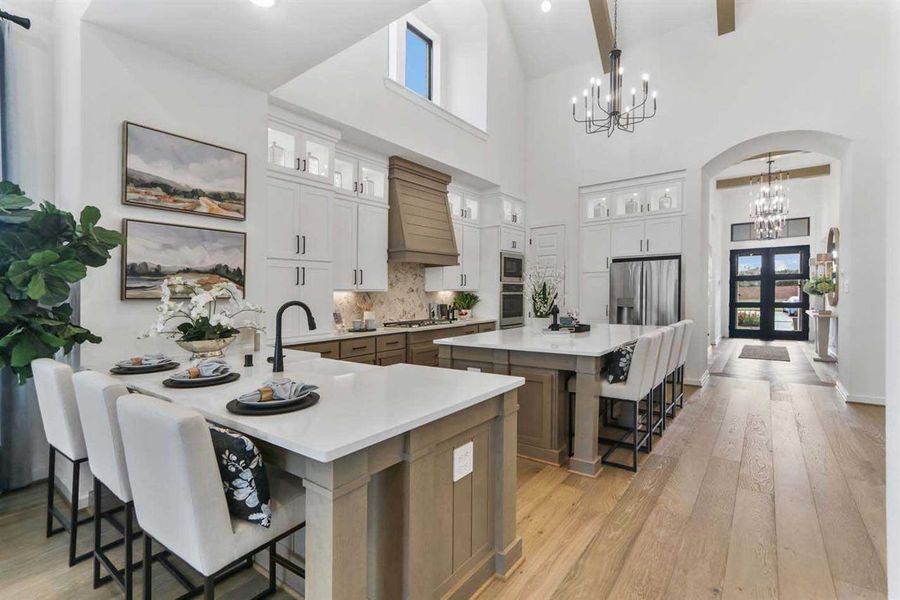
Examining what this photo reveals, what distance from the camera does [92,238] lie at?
2191mm

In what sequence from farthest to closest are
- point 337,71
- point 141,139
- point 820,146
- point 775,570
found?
1. point 820,146
2. point 337,71
3. point 141,139
4. point 775,570

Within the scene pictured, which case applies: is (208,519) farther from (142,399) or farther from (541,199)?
(541,199)

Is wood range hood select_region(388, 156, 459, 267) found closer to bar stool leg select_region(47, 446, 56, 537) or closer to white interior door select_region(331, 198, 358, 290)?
white interior door select_region(331, 198, 358, 290)

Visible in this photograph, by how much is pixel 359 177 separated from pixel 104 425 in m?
→ 3.79

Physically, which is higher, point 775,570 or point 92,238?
point 92,238

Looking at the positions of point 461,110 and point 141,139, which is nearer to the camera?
point 141,139

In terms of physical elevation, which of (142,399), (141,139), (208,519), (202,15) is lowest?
(208,519)

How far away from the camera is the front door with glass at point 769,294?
11.2 m

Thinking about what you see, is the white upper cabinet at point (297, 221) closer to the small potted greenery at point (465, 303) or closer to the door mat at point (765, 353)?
the small potted greenery at point (465, 303)

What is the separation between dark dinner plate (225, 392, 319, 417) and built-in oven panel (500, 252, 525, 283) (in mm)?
5378

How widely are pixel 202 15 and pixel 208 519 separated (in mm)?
2662

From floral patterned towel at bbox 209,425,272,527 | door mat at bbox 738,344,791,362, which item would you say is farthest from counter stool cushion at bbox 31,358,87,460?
door mat at bbox 738,344,791,362

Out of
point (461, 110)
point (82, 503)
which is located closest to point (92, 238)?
point (82, 503)

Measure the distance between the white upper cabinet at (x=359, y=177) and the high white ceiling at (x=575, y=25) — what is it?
376 centimetres
